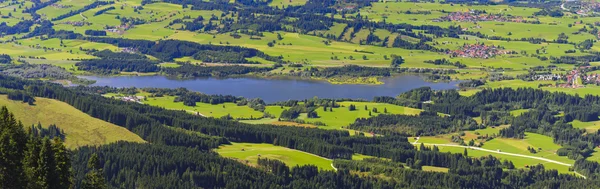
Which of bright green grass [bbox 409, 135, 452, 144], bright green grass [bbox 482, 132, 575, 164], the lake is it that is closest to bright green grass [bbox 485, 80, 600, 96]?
the lake

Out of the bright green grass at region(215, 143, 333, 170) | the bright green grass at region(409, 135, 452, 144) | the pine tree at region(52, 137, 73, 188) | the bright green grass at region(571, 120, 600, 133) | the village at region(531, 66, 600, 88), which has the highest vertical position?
the pine tree at region(52, 137, 73, 188)

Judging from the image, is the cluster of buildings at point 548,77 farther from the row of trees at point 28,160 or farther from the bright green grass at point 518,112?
the row of trees at point 28,160

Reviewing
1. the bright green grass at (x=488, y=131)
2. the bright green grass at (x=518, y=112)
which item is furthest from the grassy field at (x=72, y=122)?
the bright green grass at (x=518, y=112)

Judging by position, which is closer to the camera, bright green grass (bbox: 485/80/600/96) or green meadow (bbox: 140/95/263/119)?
green meadow (bbox: 140/95/263/119)

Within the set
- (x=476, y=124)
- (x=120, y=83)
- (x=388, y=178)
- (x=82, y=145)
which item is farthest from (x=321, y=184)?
(x=120, y=83)

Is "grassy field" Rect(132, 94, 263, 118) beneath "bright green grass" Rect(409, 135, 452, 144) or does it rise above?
beneath

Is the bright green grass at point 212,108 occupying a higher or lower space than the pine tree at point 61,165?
lower

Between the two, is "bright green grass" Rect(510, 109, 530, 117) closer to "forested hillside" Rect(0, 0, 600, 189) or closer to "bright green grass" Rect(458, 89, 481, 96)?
"forested hillside" Rect(0, 0, 600, 189)
